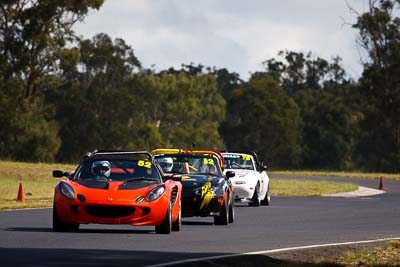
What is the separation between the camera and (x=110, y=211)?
69.3 ft

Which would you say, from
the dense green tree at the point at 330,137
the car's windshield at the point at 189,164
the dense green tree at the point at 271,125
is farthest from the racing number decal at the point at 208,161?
the dense green tree at the point at 330,137

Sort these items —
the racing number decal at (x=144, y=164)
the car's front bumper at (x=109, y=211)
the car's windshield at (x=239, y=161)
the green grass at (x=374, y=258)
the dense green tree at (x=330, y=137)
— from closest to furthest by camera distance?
the green grass at (x=374, y=258) → the car's front bumper at (x=109, y=211) → the racing number decal at (x=144, y=164) → the car's windshield at (x=239, y=161) → the dense green tree at (x=330, y=137)

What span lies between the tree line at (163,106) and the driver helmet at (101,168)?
5958 centimetres

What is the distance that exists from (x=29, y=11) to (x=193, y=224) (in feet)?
189

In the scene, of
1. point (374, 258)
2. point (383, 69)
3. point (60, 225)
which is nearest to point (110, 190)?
point (60, 225)

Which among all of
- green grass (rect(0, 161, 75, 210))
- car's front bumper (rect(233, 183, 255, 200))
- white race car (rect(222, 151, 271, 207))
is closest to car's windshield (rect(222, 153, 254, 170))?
white race car (rect(222, 151, 271, 207))

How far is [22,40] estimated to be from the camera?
81.9 m

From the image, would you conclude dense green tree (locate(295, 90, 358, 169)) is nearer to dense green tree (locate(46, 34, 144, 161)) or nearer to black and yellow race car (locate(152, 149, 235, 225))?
dense green tree (locate(46, 34, 144, 161))

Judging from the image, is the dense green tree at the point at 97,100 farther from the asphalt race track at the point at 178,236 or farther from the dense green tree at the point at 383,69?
the asphalt race track at the point at 178,236

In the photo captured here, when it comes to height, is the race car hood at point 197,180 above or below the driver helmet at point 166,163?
below

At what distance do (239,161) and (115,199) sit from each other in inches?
629

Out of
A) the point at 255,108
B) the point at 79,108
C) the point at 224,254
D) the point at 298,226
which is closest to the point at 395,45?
the point at 255,108

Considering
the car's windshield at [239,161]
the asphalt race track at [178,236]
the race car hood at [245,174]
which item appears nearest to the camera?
the asphalt race track at [178,236]

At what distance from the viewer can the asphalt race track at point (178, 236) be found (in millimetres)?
16375
